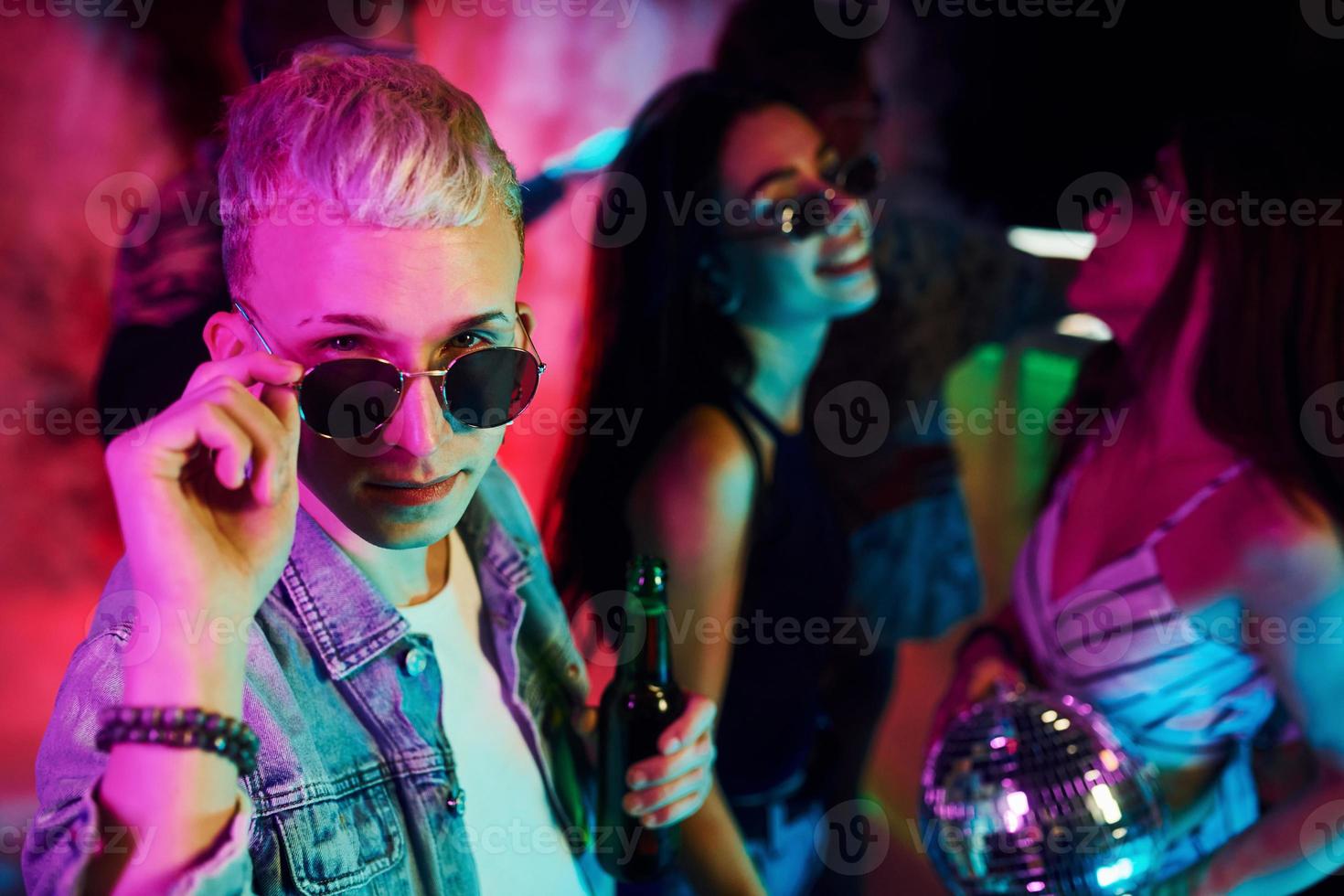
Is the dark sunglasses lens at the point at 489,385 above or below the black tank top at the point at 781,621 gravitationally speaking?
above

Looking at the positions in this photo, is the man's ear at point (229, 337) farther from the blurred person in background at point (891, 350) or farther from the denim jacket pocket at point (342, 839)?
the blurred person in background at point (891, 350)

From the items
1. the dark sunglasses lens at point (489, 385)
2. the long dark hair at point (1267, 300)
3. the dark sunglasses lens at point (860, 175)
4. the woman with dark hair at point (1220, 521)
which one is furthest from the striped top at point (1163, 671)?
the dark sunglasses lens at point (489, 385)

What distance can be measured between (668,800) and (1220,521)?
1.44 m

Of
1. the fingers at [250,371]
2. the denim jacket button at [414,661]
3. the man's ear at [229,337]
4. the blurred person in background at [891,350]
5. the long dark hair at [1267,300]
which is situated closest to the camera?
the fingers at [250,371]

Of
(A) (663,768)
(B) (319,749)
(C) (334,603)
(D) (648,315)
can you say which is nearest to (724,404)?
(D) (648,315)

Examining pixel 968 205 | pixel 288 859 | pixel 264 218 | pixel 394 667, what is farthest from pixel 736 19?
pixel 288 859

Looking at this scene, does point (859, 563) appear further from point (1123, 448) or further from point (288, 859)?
point (288, 859)

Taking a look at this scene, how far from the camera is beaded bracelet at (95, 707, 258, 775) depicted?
1218 mm

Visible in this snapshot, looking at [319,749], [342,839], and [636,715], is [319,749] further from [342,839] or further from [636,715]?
[636,715]

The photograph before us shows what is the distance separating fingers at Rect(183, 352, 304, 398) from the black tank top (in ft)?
3.95

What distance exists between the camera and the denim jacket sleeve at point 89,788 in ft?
4.01

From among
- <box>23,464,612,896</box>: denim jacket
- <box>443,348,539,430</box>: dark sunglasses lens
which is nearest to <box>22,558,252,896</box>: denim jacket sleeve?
<box>23,464,612,896</box>: denim jacket

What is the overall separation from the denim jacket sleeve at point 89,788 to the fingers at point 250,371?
29 centimetres

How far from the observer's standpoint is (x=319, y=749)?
1.51 metres
